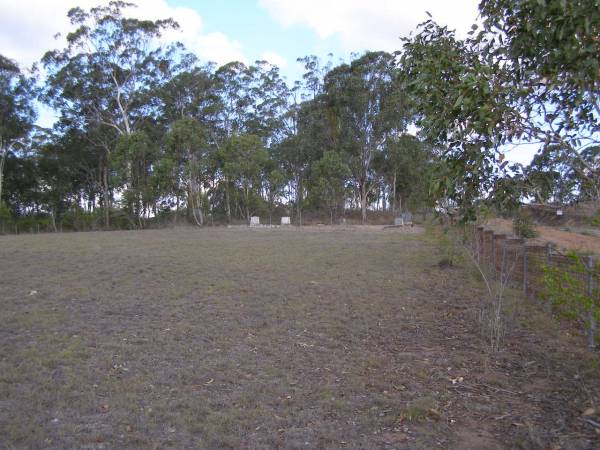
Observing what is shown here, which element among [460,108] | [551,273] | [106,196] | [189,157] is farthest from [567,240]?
[106,196]

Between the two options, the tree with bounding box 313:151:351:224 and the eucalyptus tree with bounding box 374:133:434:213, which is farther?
the eucalyptus tree with bounding box 374:133:434:213

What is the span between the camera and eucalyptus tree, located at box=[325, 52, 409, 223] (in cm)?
4441

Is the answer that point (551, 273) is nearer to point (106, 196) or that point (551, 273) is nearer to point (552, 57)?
point (552, 57)

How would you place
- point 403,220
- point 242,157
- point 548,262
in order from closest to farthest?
1. point 548,262
2. point 403,220
3. point 242,157

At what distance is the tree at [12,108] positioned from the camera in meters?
42.5

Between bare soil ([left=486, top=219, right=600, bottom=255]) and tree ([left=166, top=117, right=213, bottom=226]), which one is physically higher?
tree ([left=166, top=117, right=213, bottom=226])

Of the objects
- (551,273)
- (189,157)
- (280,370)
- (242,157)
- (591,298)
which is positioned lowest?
(280,370)

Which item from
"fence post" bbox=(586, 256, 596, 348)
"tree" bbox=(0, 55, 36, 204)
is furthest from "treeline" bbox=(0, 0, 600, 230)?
"fence post" bbox=(586, 256, 596, 348)

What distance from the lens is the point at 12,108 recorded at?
43469mm

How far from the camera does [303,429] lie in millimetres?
3990

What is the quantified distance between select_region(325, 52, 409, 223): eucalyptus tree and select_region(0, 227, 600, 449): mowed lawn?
3642 centimetres

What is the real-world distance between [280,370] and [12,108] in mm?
46794

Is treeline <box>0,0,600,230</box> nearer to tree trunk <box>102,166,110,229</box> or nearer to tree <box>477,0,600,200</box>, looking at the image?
tree trunk <box>102,166,110,229</box>

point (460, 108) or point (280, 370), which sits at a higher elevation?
point (460, 108)
